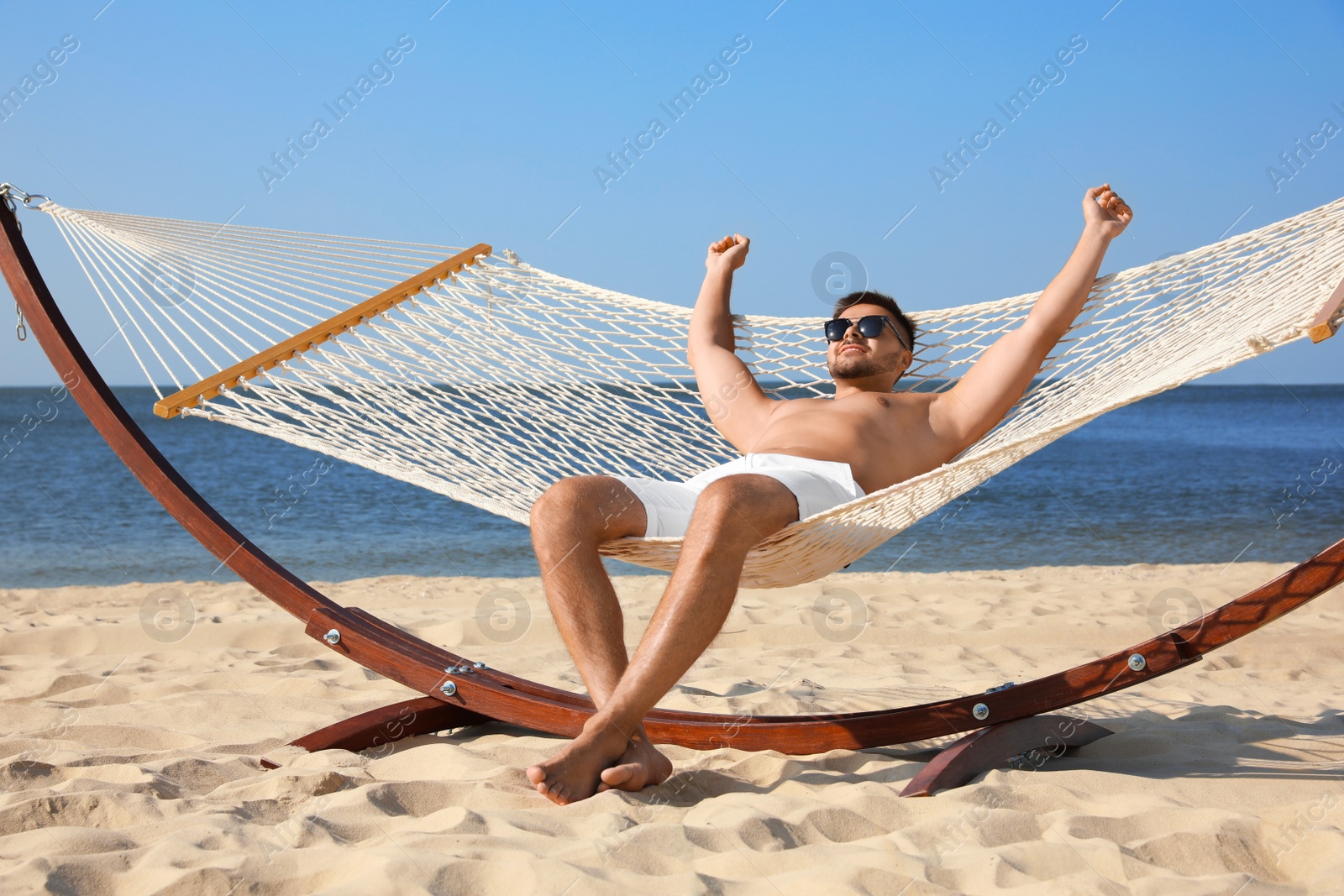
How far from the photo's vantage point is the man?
1.37 meters

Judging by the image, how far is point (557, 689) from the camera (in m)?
1.82

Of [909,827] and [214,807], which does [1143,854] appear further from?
[214,807]

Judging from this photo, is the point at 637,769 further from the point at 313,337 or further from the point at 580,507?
the point at 313,337

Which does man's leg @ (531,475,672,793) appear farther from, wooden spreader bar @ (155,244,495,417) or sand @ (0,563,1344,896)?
wooden spreader bar @ (155,244,495,417)

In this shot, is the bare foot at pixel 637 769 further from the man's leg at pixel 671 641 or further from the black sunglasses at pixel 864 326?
the black sunglasses at pixel 864 326

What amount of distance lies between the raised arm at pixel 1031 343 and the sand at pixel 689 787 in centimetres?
63

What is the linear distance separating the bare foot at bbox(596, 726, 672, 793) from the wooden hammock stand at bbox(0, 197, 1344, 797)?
0.96 ft

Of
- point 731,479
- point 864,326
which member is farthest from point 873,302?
point 731,479

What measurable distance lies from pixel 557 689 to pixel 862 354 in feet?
3.10

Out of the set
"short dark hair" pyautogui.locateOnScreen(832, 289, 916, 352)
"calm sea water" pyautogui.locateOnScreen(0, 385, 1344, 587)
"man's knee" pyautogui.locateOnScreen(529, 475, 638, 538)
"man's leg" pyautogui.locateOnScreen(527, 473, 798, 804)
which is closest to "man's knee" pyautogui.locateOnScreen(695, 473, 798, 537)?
"man's leg" pyautogui.locateOnScreen(527, 473, 798, 804)

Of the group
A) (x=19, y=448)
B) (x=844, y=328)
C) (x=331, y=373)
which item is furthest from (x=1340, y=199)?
(x=19, y=448)

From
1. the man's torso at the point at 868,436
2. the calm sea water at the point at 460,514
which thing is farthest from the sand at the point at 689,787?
the calm sea water at the point at 460,514

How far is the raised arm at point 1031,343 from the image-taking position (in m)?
1.87

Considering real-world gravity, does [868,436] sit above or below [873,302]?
below
